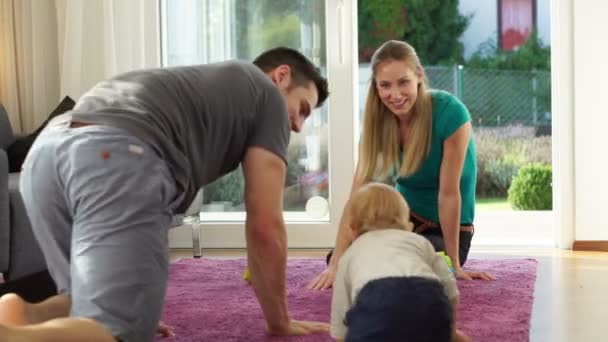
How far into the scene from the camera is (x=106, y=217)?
1.87 meters

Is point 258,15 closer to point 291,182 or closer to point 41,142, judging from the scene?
point 291,182

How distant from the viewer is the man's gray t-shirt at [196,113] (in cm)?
201

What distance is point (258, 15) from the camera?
519cm

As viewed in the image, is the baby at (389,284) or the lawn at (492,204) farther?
the lawn at (492,204)

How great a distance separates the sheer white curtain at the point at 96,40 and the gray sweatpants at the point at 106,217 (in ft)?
10.2

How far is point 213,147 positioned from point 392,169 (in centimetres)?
160

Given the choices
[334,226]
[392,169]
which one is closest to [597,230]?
[334,226]

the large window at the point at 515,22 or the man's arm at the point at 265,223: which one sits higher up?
the large window at the point at 515,22

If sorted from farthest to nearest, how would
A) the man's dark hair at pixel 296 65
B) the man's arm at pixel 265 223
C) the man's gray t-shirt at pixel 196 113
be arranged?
the man's dark hair at pixel 296 65, the man's arm at pixel 265 223, the man's gray t-shirt at pixel 196 113

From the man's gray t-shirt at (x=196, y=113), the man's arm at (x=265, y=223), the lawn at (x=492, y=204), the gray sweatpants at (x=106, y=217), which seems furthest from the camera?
the lawn at (x=492, y=204)

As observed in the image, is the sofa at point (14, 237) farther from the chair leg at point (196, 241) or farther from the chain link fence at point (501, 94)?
the chain link fence at point (501, 94)

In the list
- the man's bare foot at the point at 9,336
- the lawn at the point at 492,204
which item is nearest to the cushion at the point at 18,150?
the man's bare foot at the point at 9,336

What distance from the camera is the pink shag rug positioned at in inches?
105

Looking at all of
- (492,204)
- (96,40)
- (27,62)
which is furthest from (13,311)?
(492,204)
